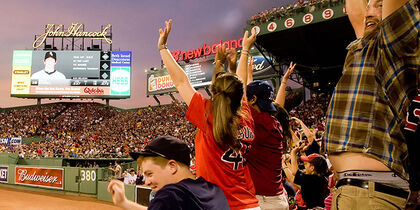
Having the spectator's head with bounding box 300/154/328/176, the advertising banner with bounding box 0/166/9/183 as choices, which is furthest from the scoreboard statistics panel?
the spectator's head with bounding box 300/154/328/176

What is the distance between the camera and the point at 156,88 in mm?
40062

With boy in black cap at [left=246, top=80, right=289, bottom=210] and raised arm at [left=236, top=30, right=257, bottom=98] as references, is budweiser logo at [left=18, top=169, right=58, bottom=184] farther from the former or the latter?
boy in black cap at [left=246, top=80, right=289, bottom=210]

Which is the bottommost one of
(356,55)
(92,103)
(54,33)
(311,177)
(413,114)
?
(311,177)

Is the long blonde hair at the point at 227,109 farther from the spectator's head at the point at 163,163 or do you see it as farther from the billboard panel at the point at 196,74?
the billboard panel at the point at 196,74

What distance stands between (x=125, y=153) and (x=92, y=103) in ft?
75.0

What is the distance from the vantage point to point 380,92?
5.01ft

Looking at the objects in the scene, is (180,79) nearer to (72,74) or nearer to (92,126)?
(92,126)

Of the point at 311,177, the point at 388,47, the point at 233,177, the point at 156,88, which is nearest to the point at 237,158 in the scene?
the point at 233,177

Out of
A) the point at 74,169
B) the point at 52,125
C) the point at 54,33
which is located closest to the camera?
the point at 74,169

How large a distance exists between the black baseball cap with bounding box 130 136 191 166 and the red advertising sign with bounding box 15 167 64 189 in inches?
686

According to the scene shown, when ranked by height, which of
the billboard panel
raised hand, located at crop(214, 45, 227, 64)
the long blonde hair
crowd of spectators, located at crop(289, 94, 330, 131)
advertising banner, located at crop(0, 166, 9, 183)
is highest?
the billboard panel

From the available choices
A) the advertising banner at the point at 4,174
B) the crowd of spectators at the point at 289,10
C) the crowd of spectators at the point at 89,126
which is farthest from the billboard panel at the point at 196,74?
the advertising banner at the point at 4,174

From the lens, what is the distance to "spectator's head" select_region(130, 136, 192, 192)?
190 centimetres

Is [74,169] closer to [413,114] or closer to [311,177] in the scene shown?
[311,177]
